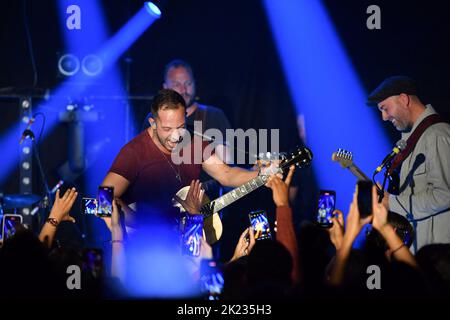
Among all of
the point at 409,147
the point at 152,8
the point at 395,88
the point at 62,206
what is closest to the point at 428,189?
the point at 409,147

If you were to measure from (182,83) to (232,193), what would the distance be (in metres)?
2.03

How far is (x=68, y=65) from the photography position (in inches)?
351

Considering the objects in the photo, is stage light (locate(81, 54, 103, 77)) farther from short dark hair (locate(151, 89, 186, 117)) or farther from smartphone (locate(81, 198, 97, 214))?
smartphone (locate(81, 198, 97, 214))

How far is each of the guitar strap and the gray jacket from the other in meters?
0.05

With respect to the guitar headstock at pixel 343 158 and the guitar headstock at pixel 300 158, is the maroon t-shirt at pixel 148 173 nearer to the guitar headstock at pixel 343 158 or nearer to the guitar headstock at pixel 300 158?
the guitar headstock at pixel 300 158

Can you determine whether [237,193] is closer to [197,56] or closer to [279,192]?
[279,192]

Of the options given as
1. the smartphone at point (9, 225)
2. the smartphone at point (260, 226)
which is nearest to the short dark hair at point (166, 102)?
the smartphone at point (260, 226)

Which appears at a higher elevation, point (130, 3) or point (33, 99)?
point (130, 3)

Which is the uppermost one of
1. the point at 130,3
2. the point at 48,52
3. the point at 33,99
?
the point at 130,3
